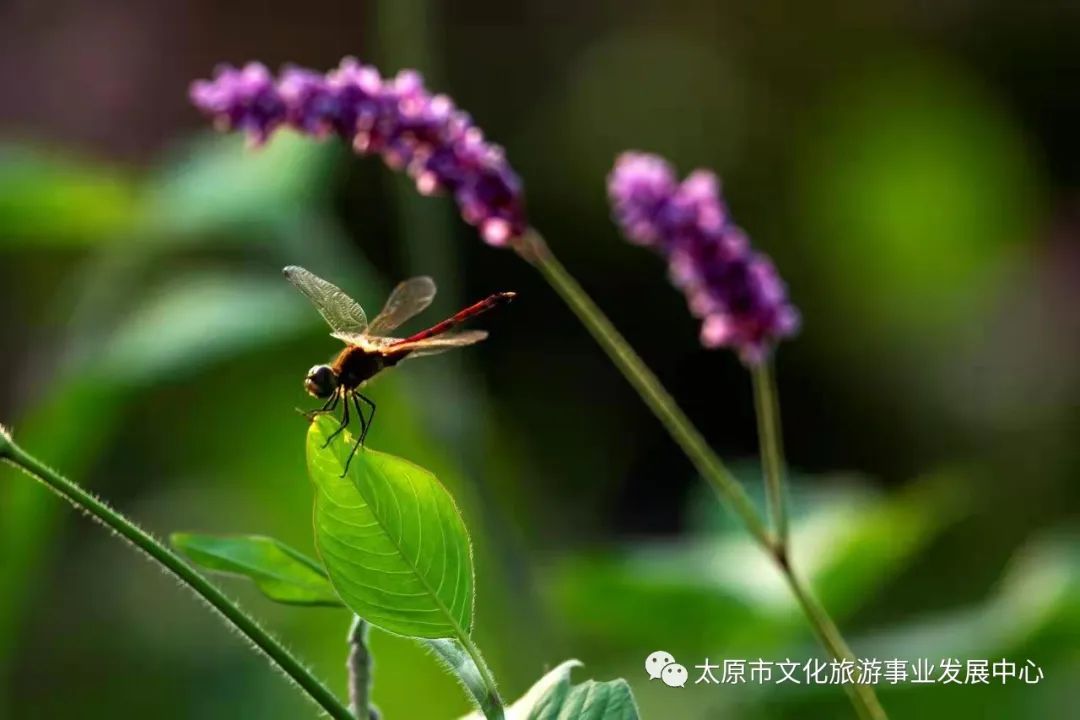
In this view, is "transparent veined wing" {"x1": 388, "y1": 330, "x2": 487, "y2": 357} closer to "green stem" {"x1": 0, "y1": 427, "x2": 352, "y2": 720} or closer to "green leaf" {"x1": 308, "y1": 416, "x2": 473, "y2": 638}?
"green leaf" {"x1": 308, "y1": 416, "x2": 473, "y2": 638}

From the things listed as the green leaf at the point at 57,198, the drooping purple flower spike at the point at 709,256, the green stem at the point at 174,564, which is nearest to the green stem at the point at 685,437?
the drooping purple flower spike at the point at 709,256

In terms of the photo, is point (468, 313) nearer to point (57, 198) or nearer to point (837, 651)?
point (837, 651)

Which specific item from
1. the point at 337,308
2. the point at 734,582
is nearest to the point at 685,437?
the point at 337,308

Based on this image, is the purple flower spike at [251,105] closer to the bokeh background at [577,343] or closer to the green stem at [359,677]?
the green stem at [359,677]

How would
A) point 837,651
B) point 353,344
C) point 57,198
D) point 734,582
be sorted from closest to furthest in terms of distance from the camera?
point 837,651, point 353,344, point 734,582, point 57,198

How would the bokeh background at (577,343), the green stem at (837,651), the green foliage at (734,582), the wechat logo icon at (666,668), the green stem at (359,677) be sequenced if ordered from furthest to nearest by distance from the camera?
the bokeh background at (577,343)
the green foliage at (734,582)
the wechat logo icon at (666,668)
the green stem at (837,651)
the green stem at (359,677)

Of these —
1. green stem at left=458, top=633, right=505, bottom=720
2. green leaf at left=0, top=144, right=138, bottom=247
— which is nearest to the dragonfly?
green stem at left=458, top=633, right=505, bottom=720
